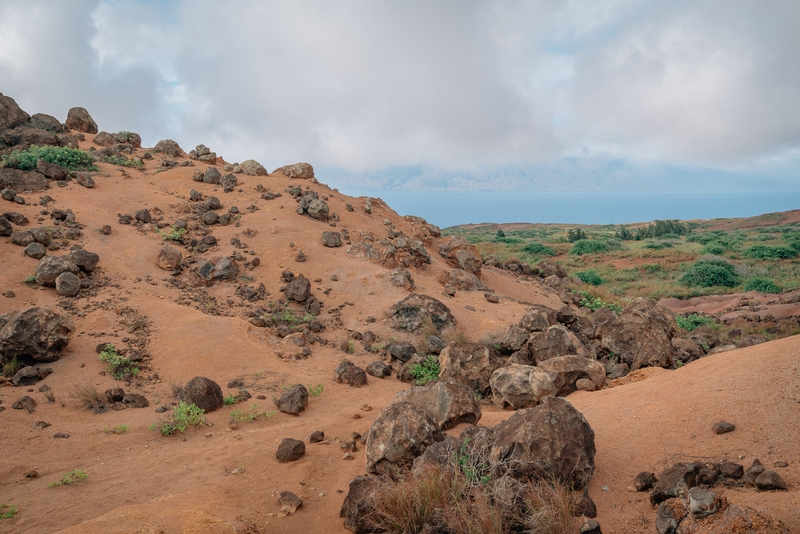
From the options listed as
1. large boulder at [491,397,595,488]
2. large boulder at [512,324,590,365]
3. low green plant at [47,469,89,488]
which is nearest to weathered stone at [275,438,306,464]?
low green plant at [47,469,89,488]

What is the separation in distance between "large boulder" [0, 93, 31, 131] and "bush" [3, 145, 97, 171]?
9.17 ft

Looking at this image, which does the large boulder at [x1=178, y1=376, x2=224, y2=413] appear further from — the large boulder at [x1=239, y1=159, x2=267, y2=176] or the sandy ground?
the large boulder at [x1=239, y1=159, x2=267, y2=176]

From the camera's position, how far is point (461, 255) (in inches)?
684

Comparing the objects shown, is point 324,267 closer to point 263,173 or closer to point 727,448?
point 263,173

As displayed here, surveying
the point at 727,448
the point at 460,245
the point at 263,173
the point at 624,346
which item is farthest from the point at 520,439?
the point at 263,173

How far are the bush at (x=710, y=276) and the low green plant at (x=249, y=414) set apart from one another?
81.7 feet

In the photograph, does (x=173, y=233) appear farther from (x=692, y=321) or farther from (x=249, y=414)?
(x=692, y=321)

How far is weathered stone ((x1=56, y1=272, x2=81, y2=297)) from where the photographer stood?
947 centimetres

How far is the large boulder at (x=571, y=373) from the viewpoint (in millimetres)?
6672

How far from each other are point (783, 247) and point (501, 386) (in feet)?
121

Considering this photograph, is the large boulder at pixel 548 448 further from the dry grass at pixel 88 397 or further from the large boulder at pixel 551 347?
the dry grass at pixel 88 397

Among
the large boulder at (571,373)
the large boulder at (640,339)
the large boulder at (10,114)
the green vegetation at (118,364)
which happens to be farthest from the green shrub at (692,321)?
the large boulder at (10,114)

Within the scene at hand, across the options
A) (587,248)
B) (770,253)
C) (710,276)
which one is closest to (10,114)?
(710,276)

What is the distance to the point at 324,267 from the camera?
13039mm
